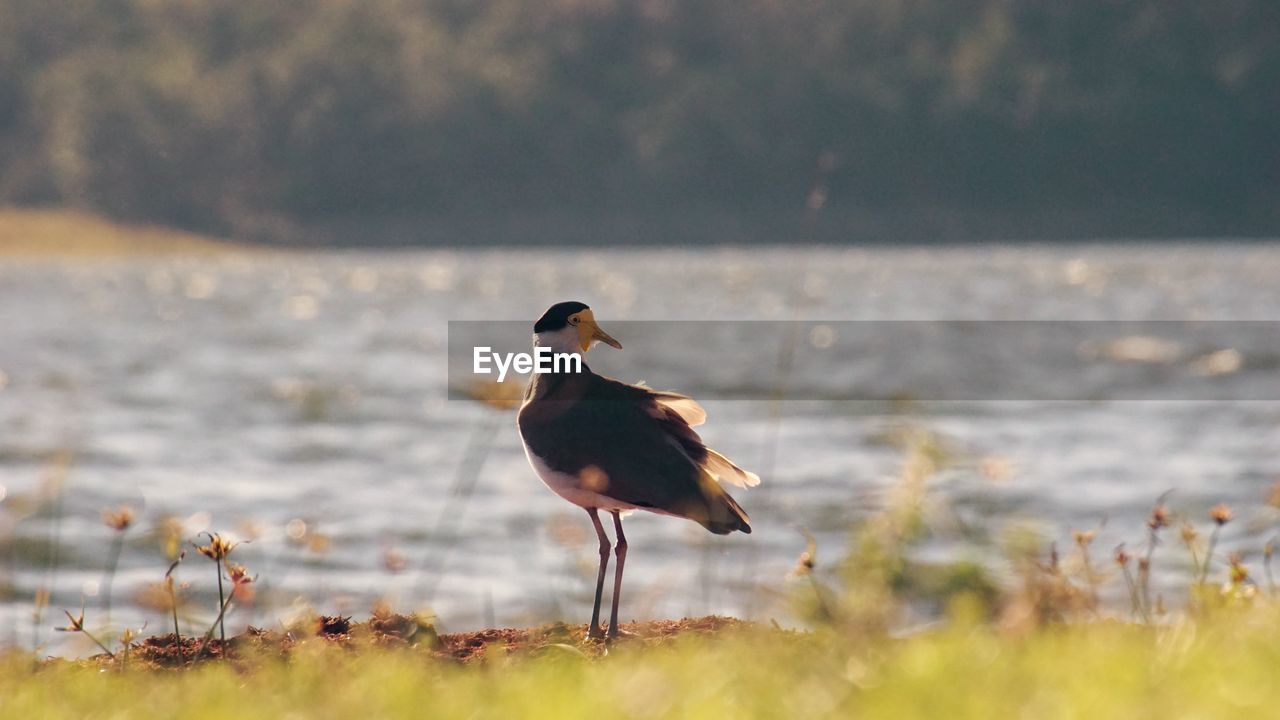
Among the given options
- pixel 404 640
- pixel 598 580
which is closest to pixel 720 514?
pixel 598 580

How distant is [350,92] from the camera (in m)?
157

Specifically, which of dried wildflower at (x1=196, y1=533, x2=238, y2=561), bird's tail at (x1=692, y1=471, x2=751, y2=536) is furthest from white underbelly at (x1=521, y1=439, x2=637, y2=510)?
dried wildflower at (x1=196, y1=533, x2=238, y2=561)

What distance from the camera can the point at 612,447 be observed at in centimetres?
562

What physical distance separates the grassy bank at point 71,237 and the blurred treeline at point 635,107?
2238 mm

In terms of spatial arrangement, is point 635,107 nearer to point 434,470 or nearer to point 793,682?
point 434,470

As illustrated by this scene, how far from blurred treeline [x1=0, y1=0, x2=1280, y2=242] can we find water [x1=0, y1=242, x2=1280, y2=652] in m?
72.8

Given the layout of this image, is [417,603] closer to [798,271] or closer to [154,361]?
[798,271]

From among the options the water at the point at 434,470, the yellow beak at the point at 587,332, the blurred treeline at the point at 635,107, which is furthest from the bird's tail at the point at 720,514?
the blurred treeline at the point at 635,107

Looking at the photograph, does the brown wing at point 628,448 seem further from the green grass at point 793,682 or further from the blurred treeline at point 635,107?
the blurred treeline at point 635,107

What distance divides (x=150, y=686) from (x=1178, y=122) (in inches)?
5132

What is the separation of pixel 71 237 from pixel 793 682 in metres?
143

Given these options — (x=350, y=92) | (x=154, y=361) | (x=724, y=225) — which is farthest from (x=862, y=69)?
(x=154, y=361)

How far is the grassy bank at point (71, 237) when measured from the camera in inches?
5463

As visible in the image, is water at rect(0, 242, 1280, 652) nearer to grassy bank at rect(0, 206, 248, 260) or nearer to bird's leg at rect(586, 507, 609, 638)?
bird's leg at rect(586, 507, 609, 638)
